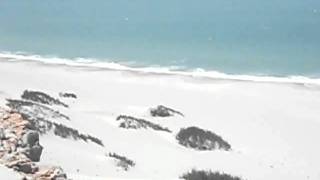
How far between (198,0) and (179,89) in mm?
73277

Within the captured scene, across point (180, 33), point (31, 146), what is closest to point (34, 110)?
point (31, 146)

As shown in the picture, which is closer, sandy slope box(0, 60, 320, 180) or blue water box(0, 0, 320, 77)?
sandy slope box(0, 60, 320, 180)

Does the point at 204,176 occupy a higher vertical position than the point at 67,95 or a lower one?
lower

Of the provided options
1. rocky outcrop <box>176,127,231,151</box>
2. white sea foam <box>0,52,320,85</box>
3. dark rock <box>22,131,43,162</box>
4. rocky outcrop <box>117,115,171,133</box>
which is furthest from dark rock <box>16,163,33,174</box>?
white sea foam <box>0,52,320,85</box>

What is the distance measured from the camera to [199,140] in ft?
65.2

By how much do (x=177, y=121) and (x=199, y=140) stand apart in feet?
15.7

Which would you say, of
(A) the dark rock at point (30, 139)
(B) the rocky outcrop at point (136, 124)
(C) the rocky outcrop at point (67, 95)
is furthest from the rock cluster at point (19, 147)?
(C) the rocky outcrop at point (67, 95)

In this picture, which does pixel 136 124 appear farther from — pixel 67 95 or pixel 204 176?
pixel 67 95

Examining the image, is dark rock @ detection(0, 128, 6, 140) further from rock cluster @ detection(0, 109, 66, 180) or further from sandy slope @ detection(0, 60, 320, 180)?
sandy slope @ detection(0, 60, 320, 180)

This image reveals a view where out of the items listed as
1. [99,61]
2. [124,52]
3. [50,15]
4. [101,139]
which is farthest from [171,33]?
[101,139]

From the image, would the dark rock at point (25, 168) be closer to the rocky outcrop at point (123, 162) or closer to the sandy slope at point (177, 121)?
the sandy slope at point (177, 121)

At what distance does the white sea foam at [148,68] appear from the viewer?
4350 centimetres

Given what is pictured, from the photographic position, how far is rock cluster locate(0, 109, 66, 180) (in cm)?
1016

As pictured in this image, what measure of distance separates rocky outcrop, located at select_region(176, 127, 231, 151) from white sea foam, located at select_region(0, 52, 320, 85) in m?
22.0
